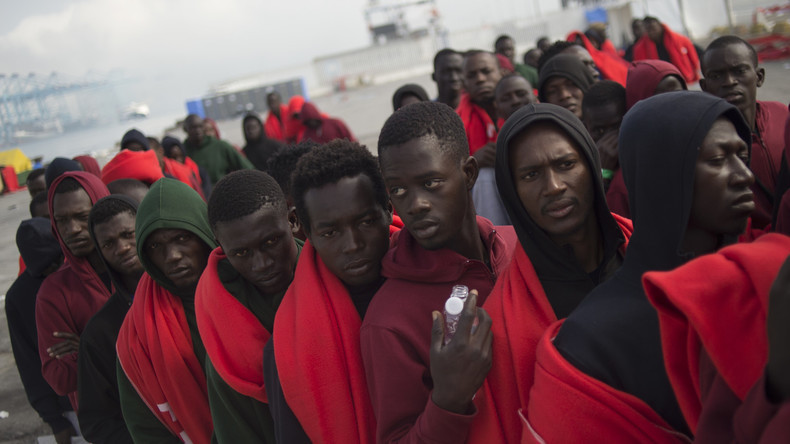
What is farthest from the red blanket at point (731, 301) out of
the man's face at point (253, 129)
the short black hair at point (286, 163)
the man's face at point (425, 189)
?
the man's face at point (253, 129)

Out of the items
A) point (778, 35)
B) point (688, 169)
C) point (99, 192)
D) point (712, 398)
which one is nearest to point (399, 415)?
point (712, 398)

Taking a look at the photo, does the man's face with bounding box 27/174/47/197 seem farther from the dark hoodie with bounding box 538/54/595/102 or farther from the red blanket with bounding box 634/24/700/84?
the red blanket with bounding box 634/24/700/84

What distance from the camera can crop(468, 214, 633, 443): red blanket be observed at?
151 cm

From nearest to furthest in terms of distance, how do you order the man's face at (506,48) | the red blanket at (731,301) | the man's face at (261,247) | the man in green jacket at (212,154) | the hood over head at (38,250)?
1. the red blanket at (731,301)
2. the man's face at (261,247)
3. the hood over head at (38,250)
4. the man in green jacket at (212,154)
5. the man's face at (506,48)

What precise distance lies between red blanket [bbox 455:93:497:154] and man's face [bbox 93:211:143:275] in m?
2.60

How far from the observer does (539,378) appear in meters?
1.35

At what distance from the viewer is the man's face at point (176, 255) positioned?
2600mm

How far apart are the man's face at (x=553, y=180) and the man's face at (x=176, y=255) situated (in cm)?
160

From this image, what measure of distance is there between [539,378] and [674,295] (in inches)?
16.5

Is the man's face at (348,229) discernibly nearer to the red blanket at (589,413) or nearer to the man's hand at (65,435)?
the red blanket at (589,413)

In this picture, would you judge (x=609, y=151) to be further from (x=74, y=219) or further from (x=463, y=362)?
(x=74, y=219)

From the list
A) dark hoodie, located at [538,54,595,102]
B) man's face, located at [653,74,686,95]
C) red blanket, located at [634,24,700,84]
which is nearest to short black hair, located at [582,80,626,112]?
man's face, located at [653,74,686,95]

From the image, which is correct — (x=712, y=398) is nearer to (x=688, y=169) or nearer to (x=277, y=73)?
(x=688, y=169)

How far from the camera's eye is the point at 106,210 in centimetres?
300
